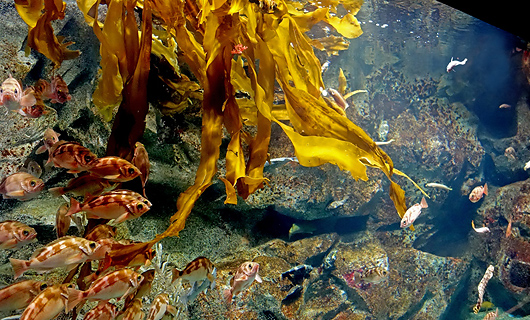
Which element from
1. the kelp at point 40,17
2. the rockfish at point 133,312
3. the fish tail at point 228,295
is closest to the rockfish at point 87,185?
the rockfish at point 133,312

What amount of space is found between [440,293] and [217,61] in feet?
28.6

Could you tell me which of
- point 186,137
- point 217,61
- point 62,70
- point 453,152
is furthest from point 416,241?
point 62,70

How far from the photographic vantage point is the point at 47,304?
5.16 feet

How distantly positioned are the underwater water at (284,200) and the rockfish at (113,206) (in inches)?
0.5

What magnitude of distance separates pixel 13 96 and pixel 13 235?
138 cm

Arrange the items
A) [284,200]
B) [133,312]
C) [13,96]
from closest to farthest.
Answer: [133,312], [13,96], [284,200]

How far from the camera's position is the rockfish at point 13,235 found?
195 centimetres

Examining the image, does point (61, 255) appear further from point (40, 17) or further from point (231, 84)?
point (40, 17)

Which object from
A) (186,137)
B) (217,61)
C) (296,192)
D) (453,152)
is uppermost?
(217,61)

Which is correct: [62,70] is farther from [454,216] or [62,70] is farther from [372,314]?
[454,216]

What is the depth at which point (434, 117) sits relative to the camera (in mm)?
9625

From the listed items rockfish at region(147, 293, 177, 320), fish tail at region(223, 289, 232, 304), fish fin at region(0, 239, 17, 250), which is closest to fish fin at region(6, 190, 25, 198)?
fish fin at region(0, 239, 17, 250)

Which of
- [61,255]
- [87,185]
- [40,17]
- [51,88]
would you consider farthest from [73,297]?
[51,88]

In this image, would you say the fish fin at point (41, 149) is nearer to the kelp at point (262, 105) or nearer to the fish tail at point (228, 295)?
the kelp at point (262, 105)
